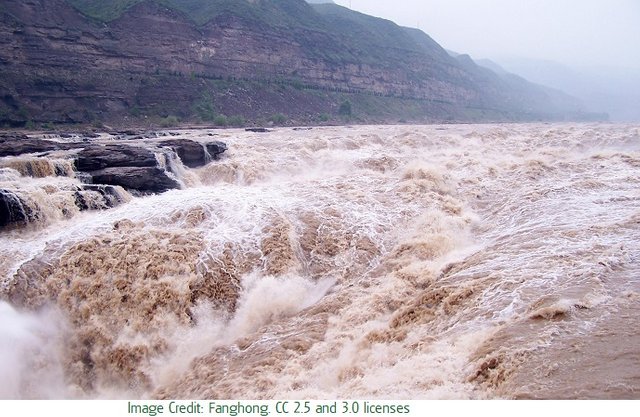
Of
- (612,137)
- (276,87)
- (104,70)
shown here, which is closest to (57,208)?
(612,137)

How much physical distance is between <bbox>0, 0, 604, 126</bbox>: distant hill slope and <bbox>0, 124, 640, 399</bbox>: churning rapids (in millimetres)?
24242

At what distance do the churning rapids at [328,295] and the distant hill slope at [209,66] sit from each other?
24.2 m

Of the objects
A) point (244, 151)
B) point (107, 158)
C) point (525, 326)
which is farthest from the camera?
point (244, 151)

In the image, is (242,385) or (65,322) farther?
(65,322)

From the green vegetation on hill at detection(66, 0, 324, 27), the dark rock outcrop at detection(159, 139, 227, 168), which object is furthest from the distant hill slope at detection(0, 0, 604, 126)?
the dark rock outcrop at detection(159, 139, 227, 168)

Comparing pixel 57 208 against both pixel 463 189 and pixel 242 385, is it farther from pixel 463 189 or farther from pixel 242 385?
pixel 463 189

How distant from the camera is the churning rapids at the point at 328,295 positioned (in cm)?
522

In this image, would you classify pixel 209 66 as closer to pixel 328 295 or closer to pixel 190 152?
pixel 190 152

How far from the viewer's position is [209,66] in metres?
45.1

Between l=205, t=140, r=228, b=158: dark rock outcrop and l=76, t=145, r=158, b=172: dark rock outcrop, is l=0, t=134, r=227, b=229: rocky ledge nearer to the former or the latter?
l=76, t=145, r=158, b=172: dark rock outcrop

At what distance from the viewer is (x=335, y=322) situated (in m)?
7.40

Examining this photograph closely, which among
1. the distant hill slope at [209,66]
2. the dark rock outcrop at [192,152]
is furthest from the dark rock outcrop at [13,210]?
the distant hill slope at [209,66]

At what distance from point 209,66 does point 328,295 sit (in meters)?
40.8

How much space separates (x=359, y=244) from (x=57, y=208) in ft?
21.6
